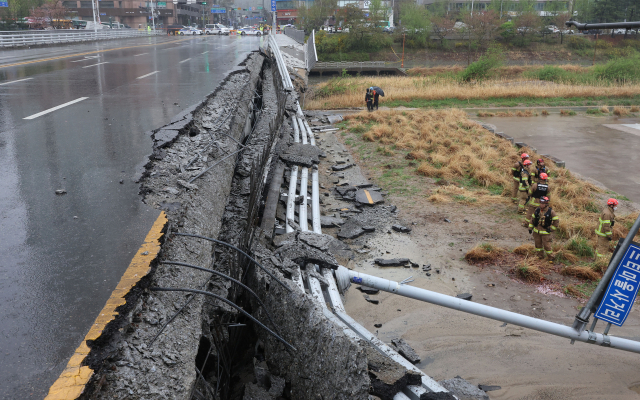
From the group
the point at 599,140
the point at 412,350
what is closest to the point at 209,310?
the point at 412,350

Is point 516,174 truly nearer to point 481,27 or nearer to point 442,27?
point 481,27

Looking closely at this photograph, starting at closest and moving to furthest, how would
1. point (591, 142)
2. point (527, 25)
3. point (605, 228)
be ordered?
point (605, 228), point (591, 142), point (527, 25)

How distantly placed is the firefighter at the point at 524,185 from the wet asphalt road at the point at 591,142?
304 centimetres

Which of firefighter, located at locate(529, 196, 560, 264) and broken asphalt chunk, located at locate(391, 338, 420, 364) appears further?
firefighter, located at locate(529, 196, 560, 264)

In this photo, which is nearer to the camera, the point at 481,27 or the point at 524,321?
the point at 524,321

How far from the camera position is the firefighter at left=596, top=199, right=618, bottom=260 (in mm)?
7699

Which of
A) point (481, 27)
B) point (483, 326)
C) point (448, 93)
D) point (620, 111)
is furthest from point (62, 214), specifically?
point (481, 27)

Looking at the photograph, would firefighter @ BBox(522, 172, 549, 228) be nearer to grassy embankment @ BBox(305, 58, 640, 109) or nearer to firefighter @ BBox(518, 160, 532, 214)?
firefighter @ BBox(518, 160, 532, 214)

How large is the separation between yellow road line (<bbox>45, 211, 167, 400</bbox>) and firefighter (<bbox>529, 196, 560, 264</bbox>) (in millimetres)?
5949

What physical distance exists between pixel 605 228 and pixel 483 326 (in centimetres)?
351

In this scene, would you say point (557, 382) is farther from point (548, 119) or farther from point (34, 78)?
point (548, 119)

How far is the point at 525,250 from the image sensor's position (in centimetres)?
786

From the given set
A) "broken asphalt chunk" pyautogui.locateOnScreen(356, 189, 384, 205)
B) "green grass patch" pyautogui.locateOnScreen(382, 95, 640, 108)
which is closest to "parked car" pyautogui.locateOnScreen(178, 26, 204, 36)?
"green grass patch" pyautogui.locateOnScreen(382, 95, 640, 108)

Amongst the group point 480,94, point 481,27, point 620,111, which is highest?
point 481,27
